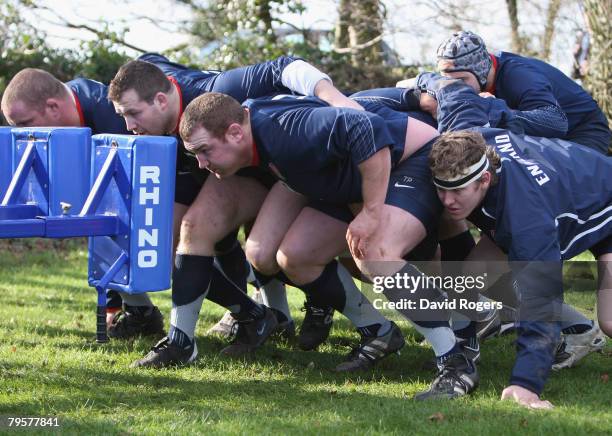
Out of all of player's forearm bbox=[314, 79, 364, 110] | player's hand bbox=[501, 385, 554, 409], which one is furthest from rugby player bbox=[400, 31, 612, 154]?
player's hand bbox=[501, 385, 554, 409]

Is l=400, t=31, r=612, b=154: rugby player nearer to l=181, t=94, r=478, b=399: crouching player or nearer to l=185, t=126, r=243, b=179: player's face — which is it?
l=181, t=94, r=478, b=399: crouching player

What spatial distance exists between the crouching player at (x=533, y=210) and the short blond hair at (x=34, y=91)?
202 cm

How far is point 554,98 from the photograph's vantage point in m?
5.23

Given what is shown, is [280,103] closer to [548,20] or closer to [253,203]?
[253,203]

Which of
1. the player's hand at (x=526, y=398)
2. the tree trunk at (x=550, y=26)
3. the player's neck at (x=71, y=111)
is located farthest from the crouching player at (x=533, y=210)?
the tree trunk at (x=550, y=26)

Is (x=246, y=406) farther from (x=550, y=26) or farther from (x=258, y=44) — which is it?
(x=550, y=26)

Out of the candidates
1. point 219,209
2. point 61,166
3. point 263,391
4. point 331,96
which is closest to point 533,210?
point 331,96

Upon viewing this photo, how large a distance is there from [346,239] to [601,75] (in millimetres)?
6638

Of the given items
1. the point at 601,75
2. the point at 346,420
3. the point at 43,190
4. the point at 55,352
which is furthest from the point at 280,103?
the point at 601,75

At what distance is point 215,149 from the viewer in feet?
13.7

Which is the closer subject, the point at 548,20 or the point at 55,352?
the point at 55,352

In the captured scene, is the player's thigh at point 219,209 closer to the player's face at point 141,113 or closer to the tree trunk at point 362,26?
the player's face at point 141,113

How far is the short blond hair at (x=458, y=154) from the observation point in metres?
4.06

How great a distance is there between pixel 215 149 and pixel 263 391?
112 centimetres
